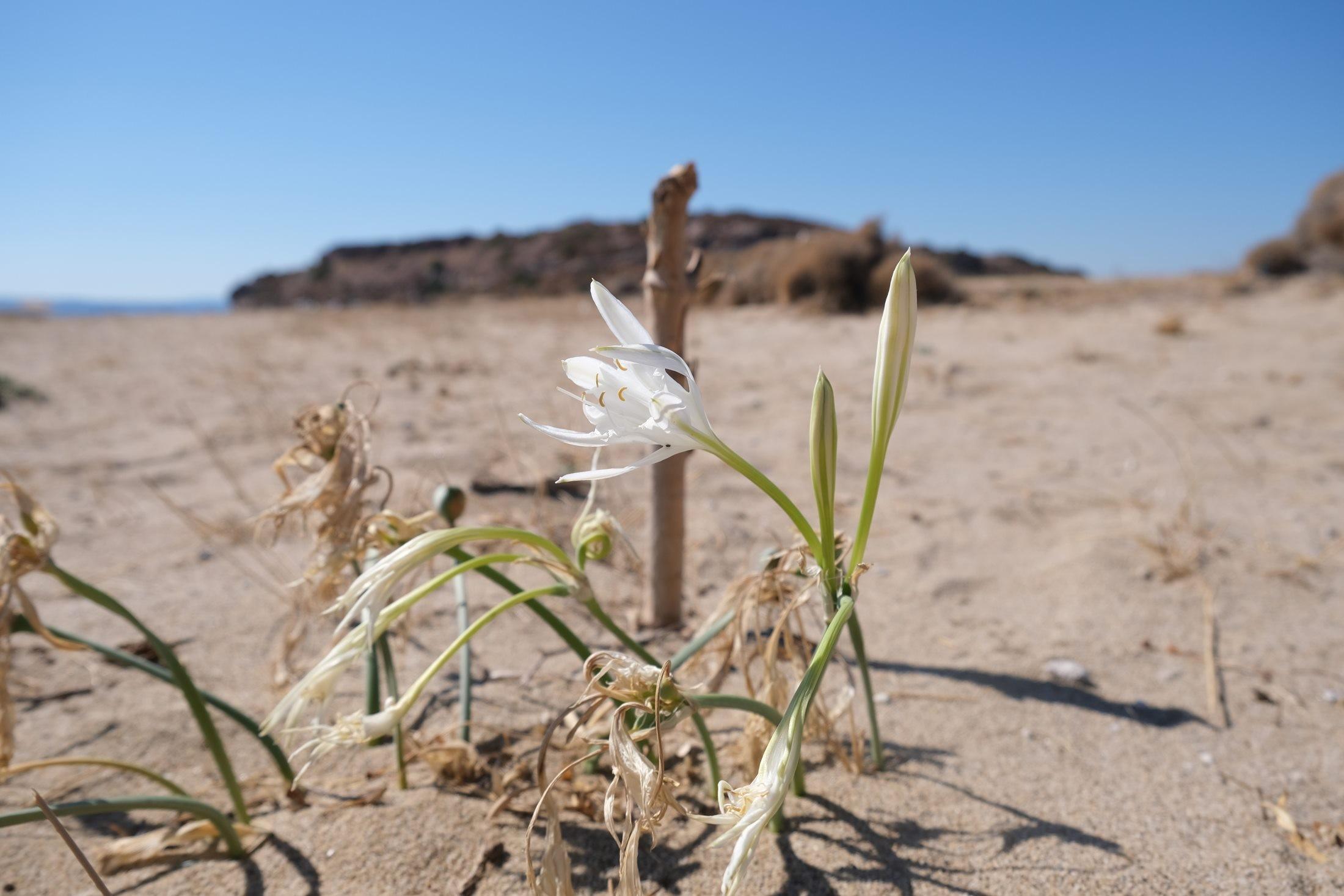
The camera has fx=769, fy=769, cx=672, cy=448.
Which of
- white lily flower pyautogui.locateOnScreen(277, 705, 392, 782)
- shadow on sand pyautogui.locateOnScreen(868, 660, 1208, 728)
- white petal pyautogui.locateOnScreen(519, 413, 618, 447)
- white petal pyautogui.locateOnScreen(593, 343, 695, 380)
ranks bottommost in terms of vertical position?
shadow on sand pyautogui.locateOnScreen(868, 660, 1208, 728)

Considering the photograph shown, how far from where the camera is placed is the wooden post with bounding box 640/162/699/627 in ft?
4.90

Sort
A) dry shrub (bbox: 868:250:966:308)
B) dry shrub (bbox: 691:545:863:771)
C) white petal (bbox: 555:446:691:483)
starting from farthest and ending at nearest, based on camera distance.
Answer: dry shrub (bbox: 868:250:966:308)
dry shrub (bbox: 691:545:863:771)
white petal (bbox: 555:446:691:483)

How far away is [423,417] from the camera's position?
12.7 feet

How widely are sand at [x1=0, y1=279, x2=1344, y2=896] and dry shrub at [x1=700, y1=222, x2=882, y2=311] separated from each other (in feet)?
8.56

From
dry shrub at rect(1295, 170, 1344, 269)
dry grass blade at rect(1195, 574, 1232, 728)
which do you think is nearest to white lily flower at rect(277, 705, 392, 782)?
dry grass blade at rect(1195, 574, 1232, 728)

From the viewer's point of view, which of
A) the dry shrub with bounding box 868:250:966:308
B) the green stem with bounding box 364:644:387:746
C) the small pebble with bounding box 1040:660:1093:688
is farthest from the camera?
the dry shrub with bounding box 868:250:966:308

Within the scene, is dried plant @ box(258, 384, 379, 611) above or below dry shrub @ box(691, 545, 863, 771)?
above

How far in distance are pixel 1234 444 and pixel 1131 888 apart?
8.91 ft

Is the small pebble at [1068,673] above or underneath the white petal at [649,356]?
underneath

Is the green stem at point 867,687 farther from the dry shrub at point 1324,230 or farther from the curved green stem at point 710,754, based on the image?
the dry shrub at point 1324,230

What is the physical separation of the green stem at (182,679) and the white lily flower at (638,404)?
647mm

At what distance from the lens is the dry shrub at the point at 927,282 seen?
23.7ft

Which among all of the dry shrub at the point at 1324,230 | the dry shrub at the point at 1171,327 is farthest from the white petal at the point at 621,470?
the dry shrub at the point at 1324,230

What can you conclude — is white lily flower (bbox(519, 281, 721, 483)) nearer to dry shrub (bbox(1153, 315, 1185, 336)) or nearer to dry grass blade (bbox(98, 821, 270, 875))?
dry grass blade (bbox(98, 821, 270, 875))
